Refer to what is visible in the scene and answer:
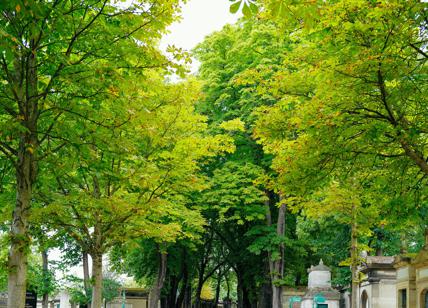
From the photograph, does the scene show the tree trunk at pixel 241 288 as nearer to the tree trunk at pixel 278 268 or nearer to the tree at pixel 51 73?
the tree trunk at pixel 278 268

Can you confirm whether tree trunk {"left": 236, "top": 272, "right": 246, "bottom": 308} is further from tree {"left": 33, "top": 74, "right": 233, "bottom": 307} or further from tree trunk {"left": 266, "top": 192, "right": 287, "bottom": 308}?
tree {"left": 33, "top": 74, "right": 233, "bottom": 307}

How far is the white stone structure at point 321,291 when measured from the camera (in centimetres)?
2103

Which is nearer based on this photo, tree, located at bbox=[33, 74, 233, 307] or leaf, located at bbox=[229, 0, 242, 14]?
leaf, located at bbox=[229, 0, 242, 14]

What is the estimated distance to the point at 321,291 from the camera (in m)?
21.6

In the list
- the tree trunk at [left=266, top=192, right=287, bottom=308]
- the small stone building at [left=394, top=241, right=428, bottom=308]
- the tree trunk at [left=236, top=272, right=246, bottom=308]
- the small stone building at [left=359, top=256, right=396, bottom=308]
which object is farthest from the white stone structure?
the tree trunk at [left=236, top=272, right=246, bottom=308]

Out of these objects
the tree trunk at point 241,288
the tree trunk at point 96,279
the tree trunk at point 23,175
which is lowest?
the tree trunk at point 241,288

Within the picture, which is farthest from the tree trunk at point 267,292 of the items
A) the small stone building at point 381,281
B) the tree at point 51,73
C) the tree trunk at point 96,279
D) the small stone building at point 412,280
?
the tree at point 51,73

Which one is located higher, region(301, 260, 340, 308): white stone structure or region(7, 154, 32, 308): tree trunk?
region(7, 154, 32, 308): tree trunk

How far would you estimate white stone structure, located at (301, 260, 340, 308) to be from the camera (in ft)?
69.0

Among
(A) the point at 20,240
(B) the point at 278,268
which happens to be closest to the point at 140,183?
(A) the point at 20,240

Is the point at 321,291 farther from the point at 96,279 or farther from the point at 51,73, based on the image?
the point at 51,73

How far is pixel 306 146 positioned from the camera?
36.7 ft

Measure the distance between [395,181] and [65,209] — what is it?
293 inches

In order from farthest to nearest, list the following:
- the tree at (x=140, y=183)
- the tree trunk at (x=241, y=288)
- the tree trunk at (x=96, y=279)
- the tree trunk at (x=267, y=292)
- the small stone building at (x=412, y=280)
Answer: the tree trunk at (x=241, y=288), the tree trunk at (x=267, y=292), the small stone building at (x=412, y=280), the tree trunk at (x=96, y=279), the tree at (x=140, y=183)
